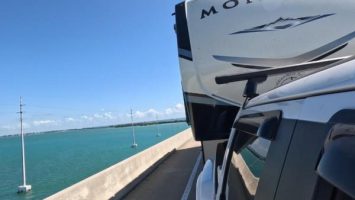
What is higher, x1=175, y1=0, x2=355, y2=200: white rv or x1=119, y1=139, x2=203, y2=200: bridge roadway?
x1=175, y1=0, x2=355, y2=200: white rv

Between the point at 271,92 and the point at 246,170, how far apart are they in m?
0.85

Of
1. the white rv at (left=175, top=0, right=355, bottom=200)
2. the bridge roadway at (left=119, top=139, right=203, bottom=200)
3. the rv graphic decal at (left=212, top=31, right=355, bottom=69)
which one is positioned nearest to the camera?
the white rv at (left=175, top=0, right=355, bottom=200)

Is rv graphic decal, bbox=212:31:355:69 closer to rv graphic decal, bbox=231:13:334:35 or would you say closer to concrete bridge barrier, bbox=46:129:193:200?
rv graphic decal, bbox=231:13:334:35

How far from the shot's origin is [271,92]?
7.86ft

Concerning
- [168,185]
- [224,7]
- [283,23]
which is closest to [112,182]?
[168,185]

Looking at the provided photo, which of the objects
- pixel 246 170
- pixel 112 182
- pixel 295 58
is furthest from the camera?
pixel 112 182

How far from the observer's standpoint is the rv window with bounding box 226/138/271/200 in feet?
7.87

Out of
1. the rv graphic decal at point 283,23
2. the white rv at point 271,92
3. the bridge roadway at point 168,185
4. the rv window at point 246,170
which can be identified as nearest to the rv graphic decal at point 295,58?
the white rv at point 271,92

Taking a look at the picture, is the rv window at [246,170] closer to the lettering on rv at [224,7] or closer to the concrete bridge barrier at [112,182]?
the lettering on rv at [224,7]

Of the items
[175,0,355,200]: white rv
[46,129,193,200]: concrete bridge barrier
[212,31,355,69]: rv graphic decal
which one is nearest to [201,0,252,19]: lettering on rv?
[175,0,355,200]: white rv

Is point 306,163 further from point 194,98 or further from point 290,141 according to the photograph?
point 194,98

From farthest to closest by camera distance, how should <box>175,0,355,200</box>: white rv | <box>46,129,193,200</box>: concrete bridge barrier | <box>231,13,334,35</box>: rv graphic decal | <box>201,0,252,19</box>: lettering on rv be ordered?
<box>46,129,193,200</box>: concrete bridge barrier → <box>201,0,252,19</box>: lettering on rv → <box>231,13,334,35</box>: rv graphic decal → <box>175,0,355,200</box>: white rv

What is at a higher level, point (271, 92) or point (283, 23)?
point (283, 23)

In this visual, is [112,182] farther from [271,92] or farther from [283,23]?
[271,92]
